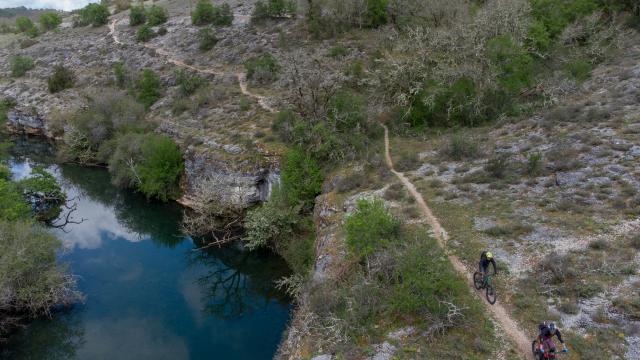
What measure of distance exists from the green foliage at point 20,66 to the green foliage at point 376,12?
53.9m

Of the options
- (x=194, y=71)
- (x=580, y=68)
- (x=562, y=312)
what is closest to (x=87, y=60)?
(x=194, y=71)

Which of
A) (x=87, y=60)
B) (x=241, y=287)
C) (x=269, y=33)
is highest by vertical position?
(x=269, y=33)

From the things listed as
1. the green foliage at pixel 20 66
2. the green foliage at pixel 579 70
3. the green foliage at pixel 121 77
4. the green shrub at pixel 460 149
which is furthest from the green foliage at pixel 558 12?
the green foliage at pixel 20 66

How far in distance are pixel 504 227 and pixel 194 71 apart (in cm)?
4522

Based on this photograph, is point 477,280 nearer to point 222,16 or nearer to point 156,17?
point 222,16

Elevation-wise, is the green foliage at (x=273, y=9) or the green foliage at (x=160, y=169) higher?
the green foliage at (x=273, y=9)

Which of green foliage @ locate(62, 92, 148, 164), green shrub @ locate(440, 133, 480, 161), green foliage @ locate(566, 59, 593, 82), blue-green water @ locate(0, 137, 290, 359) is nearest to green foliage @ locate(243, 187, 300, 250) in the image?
blue-green water @ locate(0, 137, 290, 359)

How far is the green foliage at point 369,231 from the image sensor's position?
64.7 feet

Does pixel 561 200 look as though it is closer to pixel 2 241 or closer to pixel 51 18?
pixel 2 241

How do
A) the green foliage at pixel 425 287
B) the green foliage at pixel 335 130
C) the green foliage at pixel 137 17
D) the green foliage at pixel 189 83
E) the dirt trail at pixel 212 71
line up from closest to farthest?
the green foliage at pixel 425 287 < the green foliage at pixel 335 130 < the dirt trail at pixel 212 71 < the green foliage at pixel 189 83 < the green foliage at pixel 137 17

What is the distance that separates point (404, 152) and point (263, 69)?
23495 mm

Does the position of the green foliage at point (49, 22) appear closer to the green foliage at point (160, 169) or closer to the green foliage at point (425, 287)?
the green foliage at point (160, 169)

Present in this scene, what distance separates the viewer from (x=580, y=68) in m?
35.5

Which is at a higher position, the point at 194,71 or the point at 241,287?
the point at 194,71
